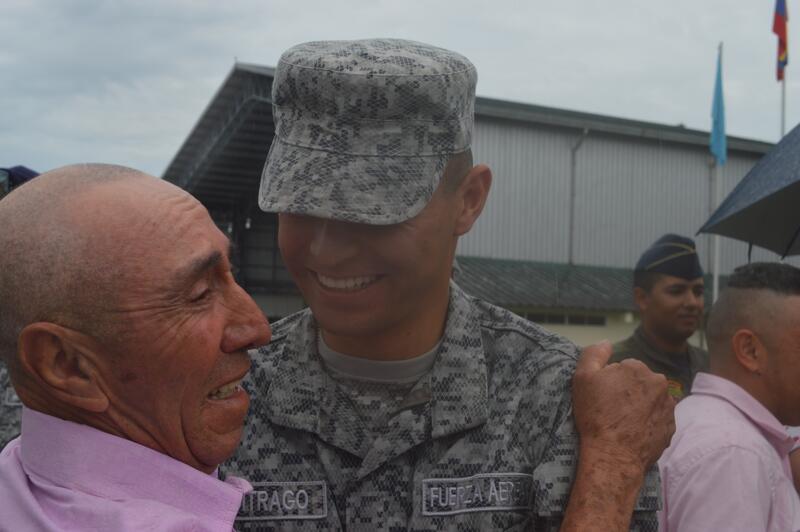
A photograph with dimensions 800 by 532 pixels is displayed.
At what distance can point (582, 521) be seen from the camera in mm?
1733

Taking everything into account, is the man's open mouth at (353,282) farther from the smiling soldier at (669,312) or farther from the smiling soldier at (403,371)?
the smiling soldier at (669,312)

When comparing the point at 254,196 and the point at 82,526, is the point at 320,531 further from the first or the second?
the point at 254,196

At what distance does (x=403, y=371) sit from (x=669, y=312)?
3740 mm

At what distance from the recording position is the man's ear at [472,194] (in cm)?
203

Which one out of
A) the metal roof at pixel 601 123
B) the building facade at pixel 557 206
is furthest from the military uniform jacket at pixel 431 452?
the metal roof at pixel 601 123

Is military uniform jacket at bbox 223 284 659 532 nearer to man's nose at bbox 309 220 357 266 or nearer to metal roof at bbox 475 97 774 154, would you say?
man's nose at bbox 309 220 357 266

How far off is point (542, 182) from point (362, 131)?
19.7m

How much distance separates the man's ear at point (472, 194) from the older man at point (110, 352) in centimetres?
69

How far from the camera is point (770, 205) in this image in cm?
369

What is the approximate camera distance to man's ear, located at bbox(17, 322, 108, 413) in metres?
1.38

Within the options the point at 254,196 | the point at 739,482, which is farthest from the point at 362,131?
the point at 254,196

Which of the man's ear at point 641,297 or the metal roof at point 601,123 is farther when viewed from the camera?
the metal roof at point 601,123

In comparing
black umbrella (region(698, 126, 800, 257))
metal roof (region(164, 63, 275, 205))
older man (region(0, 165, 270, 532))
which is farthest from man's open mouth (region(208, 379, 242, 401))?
metal roof (region(164, 63, 275, 205))

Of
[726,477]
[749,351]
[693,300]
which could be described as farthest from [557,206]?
[726,477]
